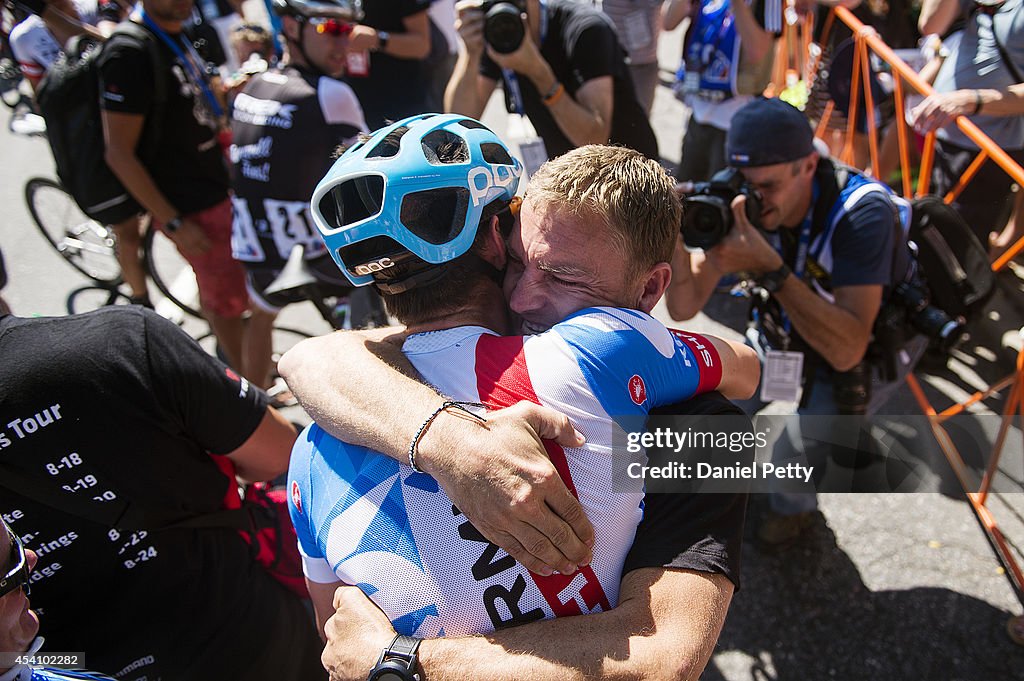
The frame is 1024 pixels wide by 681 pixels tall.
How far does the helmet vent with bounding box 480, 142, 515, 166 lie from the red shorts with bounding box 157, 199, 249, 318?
8.95 ft

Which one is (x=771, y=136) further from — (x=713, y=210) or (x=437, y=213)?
(x=437, y=213)

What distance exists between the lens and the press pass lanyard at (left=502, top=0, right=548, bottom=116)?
3309mm

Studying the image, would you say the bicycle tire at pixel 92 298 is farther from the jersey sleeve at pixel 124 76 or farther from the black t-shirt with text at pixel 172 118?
the jersey sleeve at pixel 124 76

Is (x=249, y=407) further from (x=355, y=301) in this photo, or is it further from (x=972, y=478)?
(x=972, y=478)

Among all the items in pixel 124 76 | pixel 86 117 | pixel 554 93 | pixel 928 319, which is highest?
pixel 124 76

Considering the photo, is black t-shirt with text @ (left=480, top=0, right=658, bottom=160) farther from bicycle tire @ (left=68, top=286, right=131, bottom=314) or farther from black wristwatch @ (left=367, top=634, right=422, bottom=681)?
bicycle tire @ (left=68, top=286, right=131, bottom=314)

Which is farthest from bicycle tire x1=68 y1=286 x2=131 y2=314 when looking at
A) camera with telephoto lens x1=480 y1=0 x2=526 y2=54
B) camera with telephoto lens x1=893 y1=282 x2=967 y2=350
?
camera with telephoto lens x1=893 y1=282 x2=967 y2=350

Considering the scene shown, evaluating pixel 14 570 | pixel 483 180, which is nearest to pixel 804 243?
pixel 483 180

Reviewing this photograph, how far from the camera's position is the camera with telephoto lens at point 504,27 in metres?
3.04

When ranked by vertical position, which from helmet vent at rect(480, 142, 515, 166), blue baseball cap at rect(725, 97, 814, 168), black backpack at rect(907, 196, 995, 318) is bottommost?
black backpack at rect(907, 196, 995, 318)

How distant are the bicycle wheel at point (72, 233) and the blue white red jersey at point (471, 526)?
4.64 metres

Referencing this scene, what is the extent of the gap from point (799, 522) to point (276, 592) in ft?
7.25

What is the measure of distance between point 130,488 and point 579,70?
2.67 meters

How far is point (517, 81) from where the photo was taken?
3438 millimetres
